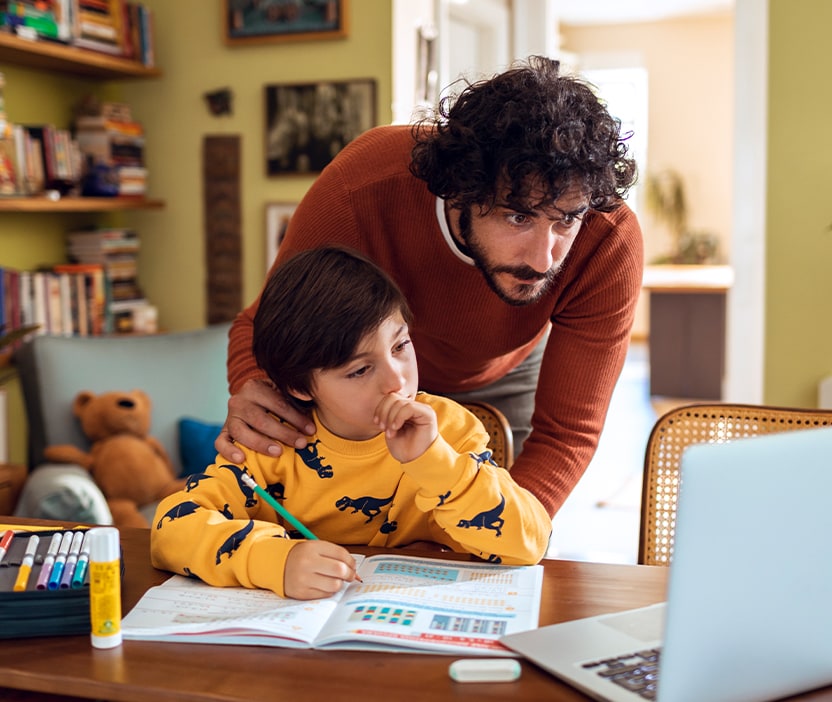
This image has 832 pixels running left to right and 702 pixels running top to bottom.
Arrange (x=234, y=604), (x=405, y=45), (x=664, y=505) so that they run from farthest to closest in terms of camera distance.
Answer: (x=405, y=45), (x=664, y=505), (x=234, y=604)

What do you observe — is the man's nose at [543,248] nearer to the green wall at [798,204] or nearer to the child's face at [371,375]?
the child's face at [371,375]

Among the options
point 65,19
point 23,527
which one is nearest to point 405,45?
point 65,19

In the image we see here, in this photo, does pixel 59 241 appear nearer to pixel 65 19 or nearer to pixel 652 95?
pixel 65 19

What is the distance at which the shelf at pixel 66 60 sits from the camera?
319 centimetres

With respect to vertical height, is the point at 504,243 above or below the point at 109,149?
below

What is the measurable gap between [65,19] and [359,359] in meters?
2.68

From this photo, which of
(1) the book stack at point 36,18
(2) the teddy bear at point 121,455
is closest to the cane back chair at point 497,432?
(2) the teddy bear at point 121,455

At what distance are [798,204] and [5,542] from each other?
2.85 metres

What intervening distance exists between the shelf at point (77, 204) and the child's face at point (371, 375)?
90.6 inches

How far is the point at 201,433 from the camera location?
9.81 feet

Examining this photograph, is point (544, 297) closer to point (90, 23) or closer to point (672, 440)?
point (672, 440)

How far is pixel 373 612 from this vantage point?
0.97 meters

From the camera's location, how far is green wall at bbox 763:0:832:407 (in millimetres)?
3205

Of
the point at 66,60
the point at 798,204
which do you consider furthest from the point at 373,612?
the point at 66,60
